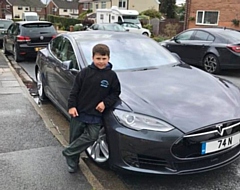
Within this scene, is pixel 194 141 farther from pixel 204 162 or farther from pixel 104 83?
pixel 104 83

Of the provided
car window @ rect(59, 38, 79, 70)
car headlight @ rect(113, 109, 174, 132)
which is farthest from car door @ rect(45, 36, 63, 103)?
car headlight @ rect(113, 109, 174, 132)

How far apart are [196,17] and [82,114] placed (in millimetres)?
22361

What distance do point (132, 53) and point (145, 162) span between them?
1.93 meters

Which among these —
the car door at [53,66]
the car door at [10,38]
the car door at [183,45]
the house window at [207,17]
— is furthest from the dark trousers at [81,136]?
the house window at [207,17]

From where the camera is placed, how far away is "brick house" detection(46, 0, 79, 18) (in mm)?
81625

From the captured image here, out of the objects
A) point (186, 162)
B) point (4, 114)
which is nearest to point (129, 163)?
point (186, 162)

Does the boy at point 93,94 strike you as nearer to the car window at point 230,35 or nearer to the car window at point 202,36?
the car window at point 230,35

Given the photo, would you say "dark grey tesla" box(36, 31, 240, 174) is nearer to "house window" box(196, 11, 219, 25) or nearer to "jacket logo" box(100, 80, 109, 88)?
"jacket logo" box(100, 80, 109, 88)

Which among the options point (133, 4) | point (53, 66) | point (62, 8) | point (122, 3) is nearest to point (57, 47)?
point (53, 66)

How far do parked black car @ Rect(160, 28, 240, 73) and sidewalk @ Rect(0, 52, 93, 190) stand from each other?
560cm

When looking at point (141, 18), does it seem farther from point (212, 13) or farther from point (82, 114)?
point (82, 114)

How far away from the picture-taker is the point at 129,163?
2.90m

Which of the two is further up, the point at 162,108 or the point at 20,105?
the point at 162,108

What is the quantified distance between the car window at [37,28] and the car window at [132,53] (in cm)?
749
